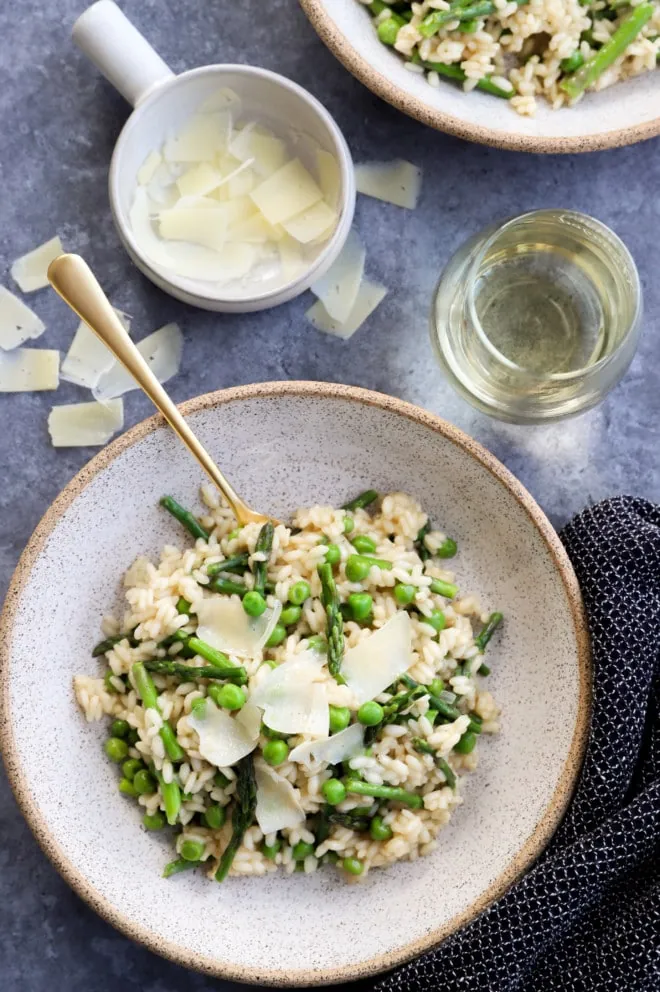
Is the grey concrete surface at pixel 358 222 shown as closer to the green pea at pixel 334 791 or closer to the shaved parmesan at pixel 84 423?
the shaved parmesan at pixel 84 423

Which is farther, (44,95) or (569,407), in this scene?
(44,95)

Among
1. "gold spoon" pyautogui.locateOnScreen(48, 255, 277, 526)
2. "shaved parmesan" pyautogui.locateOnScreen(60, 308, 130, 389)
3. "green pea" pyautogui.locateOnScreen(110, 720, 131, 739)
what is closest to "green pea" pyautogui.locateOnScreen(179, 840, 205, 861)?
"green pea" pyautogui.locateOnScreen(110, 720, 131, 739)

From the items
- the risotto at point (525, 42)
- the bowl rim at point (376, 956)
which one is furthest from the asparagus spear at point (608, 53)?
the bowl rim at point (376, 956)

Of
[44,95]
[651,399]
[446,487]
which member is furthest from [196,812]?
[44,95]

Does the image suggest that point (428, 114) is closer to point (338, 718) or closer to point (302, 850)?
point (338, 718)

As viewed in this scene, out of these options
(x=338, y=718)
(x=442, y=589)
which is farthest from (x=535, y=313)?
(x=338, y=718)

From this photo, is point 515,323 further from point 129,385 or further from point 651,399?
point 129,385
